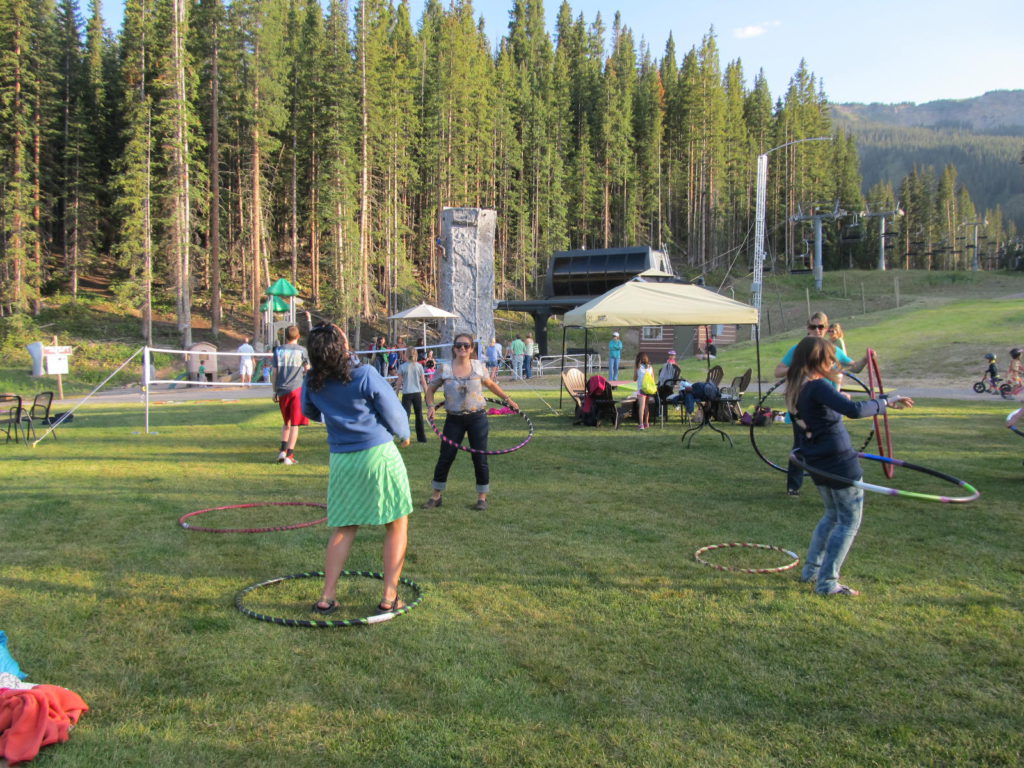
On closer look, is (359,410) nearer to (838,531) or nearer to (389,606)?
(389,606)

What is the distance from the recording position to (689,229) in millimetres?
66875

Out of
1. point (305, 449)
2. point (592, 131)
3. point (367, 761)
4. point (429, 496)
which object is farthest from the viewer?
point (592, 131)

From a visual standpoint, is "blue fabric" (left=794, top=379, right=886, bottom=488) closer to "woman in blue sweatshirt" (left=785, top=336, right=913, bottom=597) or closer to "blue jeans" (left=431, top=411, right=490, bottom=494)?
"woman in blue sweatshirt" (left=785, top=336, right=913, bottom=597)

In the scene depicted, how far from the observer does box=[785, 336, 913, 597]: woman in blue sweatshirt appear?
457 cm

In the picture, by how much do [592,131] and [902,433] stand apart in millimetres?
56760

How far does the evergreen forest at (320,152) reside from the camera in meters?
32.0

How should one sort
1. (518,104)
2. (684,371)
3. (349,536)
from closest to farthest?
(349,536)
(684,371)
(518,104)

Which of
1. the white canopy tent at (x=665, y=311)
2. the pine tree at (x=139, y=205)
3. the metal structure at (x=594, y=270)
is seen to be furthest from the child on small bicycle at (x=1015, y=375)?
the pine tree at (x=139, y=205)

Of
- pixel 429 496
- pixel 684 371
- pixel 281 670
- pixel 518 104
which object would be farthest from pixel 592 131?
pixel 281 670

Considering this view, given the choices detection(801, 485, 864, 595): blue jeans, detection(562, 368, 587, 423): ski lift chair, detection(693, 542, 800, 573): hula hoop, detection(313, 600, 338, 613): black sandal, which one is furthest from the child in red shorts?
detection(801, 485, 864, 595): blue jeans

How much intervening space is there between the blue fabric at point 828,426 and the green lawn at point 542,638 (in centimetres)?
83

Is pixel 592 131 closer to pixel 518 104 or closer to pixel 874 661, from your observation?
pixel 518 104

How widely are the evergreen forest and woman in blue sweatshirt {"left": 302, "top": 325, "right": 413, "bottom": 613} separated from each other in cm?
2704

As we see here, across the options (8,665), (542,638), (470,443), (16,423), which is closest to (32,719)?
(8,665)
